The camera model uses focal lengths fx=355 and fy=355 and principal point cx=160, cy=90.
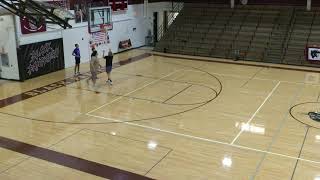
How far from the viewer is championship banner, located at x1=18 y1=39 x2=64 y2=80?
16969mm

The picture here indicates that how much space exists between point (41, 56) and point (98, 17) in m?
5.04

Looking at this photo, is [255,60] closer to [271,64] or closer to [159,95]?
[271,64]

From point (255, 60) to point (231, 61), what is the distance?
145 cm

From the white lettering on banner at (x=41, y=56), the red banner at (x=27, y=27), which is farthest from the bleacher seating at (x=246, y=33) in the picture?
the red banner at (x=27, y=27)

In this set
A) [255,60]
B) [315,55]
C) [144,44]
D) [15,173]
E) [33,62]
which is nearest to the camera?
[15,173]

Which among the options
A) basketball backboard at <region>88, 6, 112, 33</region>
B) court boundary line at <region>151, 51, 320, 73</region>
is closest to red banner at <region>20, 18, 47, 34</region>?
basketball backboard at <region>88, 6, 112, 33</region>

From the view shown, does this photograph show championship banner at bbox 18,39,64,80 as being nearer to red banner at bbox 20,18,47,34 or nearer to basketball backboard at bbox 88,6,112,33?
red banner at bbox 20,18,47,34

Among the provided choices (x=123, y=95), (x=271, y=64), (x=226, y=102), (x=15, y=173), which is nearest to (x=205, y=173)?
(x=15, y=173)

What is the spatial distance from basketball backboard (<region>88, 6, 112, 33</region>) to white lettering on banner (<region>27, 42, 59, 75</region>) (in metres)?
3.23

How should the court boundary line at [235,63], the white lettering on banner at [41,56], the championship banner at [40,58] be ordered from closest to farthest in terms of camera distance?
the championship banner at [40,58], the white lettering on banner at [41,56], the court boundary line at [235,63]

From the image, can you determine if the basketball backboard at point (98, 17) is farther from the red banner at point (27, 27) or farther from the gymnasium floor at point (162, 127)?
the gymnasium floor at point (162, 127)

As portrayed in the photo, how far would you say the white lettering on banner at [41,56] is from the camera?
1744 centimetres

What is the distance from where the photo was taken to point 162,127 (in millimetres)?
11297

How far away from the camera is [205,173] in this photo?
8.47 m
